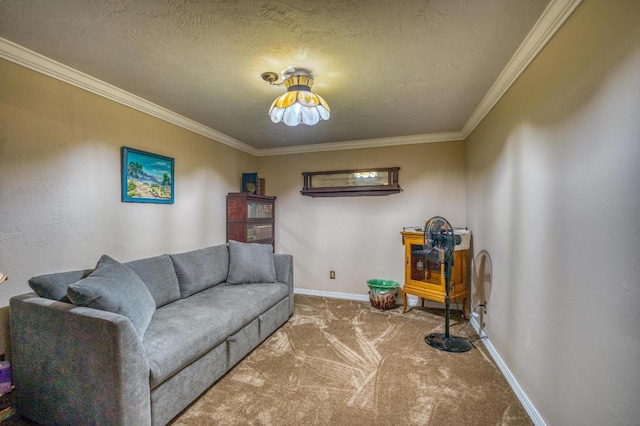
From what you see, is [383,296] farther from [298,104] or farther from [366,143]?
[298,104]

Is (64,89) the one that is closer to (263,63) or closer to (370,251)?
(263,63)

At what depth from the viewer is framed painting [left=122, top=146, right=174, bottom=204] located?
101 inches

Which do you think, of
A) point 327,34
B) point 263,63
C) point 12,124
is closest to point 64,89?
point 12,124

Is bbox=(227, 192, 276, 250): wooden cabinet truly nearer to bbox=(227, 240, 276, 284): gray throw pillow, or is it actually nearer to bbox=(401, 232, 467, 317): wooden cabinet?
bbox=(227, 240, 276, 284): gray throw pillow

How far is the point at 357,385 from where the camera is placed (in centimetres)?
208

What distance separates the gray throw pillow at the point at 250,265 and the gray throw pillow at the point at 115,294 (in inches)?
42.8

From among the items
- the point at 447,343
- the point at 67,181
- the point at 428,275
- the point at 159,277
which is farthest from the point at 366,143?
the point at 67,181

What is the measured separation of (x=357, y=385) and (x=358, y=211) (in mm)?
2449

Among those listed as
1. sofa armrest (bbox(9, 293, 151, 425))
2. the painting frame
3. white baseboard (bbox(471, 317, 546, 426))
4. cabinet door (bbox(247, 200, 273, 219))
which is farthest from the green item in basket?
sofa armrest (bbox(9, 293, 151, 425))

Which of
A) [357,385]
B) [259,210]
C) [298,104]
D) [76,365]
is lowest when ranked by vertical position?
[357,385]

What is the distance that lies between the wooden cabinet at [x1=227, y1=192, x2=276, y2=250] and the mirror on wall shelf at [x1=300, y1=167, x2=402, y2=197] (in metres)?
0.71

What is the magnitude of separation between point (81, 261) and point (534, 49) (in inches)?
135

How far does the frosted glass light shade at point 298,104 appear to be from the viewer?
82.5 inches

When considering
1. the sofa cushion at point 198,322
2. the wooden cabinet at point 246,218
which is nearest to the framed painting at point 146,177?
the wooden cabinet at point 246,218
